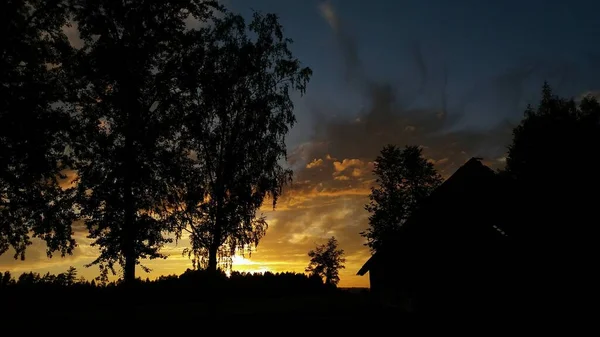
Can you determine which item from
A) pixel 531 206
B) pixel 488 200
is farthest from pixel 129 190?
pixel 531 206

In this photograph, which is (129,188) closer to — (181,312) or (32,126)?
(32,126)

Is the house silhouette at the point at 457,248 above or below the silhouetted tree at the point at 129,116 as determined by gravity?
below

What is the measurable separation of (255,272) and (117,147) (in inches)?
1279

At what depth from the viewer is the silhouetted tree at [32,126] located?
15.9 m

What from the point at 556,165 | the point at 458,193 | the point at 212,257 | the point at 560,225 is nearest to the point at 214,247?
the point at 212,257

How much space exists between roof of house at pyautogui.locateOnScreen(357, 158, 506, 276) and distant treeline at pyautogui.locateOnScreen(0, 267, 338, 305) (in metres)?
9.90

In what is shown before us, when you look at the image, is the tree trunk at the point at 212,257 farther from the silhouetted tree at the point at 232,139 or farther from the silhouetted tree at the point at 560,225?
the silhouetted tree at the point at 560,225

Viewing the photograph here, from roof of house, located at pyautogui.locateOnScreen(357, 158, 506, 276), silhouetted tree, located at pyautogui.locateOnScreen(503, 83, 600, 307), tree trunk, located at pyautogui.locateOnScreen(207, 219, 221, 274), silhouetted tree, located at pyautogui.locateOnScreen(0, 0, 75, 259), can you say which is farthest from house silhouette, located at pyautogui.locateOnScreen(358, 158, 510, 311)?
silhouetted tree, located at pyautogui.locateOnScreen(0, 0, 75, 259)

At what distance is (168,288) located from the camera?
36.8 metres

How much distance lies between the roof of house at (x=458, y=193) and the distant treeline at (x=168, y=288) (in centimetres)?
990

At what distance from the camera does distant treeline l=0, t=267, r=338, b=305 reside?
2708cm

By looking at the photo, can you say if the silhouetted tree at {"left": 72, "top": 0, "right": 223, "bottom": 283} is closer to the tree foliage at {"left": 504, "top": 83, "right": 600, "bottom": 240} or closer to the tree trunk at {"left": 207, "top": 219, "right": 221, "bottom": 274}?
the tree trunk at {"left": 207, "top": 219, "right": 221, "bottom": 274}

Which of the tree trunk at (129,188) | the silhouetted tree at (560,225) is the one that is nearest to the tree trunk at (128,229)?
the tree trunk at (129,188)

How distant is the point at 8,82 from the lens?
635 inches
